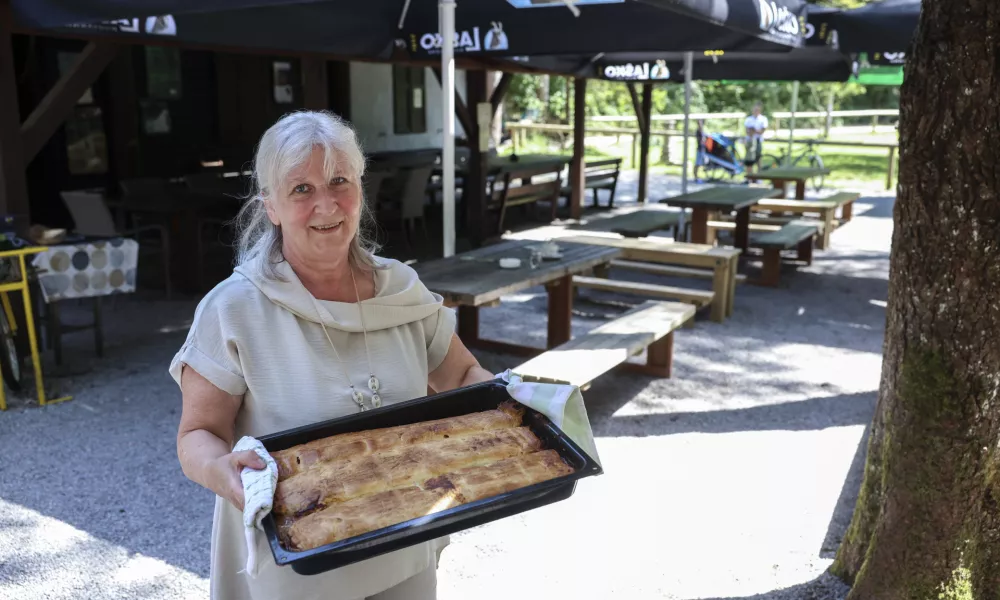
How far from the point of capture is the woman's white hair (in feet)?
5.30

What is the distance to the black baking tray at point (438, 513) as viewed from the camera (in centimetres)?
133

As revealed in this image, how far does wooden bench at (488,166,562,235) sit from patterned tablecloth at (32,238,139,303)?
5597 millimetres

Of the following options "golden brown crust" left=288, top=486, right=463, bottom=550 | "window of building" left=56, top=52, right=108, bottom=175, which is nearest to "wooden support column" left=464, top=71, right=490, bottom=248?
"window of building" left=56, top=52, right=108, bottom=175

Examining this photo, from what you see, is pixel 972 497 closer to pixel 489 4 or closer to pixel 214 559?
pixel 214 559

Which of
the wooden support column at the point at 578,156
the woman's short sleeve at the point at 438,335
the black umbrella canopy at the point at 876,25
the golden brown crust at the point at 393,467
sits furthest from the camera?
the wooden support column at the point at 578,156

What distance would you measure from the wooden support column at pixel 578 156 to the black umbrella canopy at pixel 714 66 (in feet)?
4.31

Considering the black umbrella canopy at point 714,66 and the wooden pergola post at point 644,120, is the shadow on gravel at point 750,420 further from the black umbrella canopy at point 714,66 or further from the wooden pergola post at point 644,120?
A: the wooden pergola post at point 644,120

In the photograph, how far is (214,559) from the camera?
1714 millimetres

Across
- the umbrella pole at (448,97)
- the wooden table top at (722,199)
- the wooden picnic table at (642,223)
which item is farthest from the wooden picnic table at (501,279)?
the wooden table top at (722,199)

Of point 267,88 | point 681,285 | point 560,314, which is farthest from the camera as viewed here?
point 267,88

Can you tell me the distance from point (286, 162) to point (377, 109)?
12209 millimetres

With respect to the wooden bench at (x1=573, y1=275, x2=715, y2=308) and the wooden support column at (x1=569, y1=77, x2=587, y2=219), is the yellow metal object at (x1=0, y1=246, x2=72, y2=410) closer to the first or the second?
the wooden bench at (x1=573, y1=275, x2=715, y2=308)

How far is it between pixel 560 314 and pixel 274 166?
14.6 feet

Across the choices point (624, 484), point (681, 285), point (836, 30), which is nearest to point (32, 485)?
point (624, 484)
